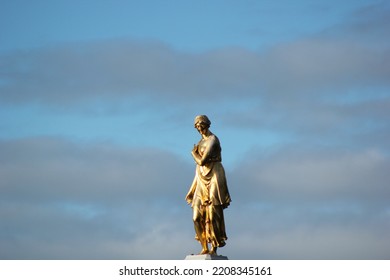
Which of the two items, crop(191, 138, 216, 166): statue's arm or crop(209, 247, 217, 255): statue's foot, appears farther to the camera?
crop(191, 138, 216, 166): statue's arm

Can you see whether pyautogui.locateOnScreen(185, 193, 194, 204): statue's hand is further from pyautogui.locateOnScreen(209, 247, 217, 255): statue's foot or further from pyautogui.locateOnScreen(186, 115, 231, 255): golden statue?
pyautogui.locateOnScreen(209, 247, 217, 255): statue's foot

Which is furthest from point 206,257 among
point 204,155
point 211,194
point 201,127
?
point 201,127

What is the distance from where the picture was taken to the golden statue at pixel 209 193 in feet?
101

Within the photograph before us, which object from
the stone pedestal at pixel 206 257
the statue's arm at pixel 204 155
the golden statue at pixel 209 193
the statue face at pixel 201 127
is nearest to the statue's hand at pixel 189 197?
the golden statue at pixel 209 193

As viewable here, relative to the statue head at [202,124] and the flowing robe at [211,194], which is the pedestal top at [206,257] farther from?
the statue head at [202,124]

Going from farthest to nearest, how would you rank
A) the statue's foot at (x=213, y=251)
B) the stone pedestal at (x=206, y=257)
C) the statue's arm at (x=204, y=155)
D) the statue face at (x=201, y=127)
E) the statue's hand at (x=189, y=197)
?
the statue's hand at (x=189, y=197) → the statue face at (x=201, y=127) → the statue's arm at (x=204, y=155) → the statue's foot at (x=213, y=251) → the stone pedestal at (x=206, y=257)

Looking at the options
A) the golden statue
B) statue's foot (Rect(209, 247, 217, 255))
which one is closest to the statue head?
the golden statue

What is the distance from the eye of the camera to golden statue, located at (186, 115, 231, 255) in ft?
101
